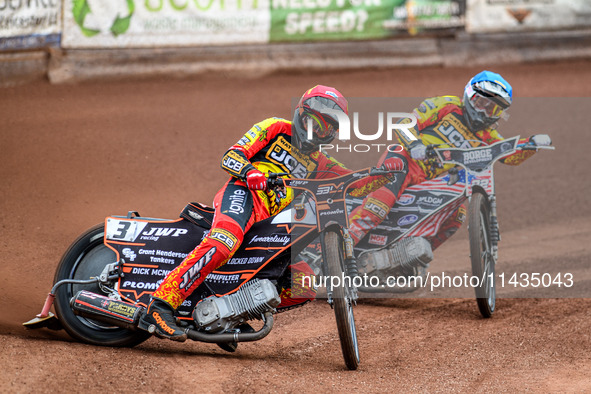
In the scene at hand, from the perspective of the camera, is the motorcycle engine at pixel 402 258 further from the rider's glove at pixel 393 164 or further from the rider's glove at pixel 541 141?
the rider's glove at pixel 541 141

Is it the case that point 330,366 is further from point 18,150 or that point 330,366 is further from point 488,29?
point 488,29

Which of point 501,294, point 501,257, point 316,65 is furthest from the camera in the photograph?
point 316,65

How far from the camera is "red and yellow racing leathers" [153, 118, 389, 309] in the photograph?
5613mm

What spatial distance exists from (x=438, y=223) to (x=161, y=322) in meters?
3.25

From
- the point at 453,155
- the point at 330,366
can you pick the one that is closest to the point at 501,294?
the point at 453,155

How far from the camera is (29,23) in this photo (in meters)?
13.0

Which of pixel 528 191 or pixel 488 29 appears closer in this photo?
pixel 528 191

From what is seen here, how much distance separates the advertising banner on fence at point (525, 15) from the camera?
1568 centimetres

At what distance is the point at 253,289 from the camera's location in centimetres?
564

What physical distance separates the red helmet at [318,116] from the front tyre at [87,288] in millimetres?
1813

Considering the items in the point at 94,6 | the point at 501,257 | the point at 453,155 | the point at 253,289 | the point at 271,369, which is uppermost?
the point at 94,6

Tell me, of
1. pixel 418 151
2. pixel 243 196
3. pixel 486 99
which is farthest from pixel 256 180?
pixel 486 99

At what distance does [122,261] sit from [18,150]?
552 cm

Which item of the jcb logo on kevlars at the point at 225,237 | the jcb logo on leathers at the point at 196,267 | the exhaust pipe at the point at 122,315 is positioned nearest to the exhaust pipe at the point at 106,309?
the exhaust pipe at the point at 122,315
